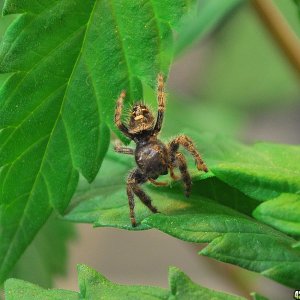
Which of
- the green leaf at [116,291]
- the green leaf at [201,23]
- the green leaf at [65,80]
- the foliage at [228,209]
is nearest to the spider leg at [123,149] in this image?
the foliage at [228,209]

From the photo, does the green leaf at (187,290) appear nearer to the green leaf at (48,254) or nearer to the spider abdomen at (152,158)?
the spider abdomen at (152,158)

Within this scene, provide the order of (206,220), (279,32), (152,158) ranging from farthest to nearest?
1. (279,32)
2. (152,158)
3. (206,220)

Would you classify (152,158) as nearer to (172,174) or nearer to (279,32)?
(172,174)

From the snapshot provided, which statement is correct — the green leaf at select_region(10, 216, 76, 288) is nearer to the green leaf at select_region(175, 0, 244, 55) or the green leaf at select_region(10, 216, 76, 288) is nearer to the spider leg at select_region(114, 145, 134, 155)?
the spider leg at select_region(114, 145, 134, 155)

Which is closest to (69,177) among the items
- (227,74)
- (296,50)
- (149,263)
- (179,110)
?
(296,50)

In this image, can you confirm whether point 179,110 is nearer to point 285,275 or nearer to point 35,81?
point 35,81

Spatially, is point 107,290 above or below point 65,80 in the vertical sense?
below

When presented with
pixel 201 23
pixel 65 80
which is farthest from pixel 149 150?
pixel 201 23
